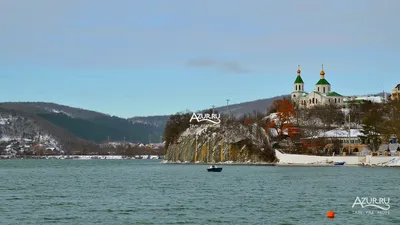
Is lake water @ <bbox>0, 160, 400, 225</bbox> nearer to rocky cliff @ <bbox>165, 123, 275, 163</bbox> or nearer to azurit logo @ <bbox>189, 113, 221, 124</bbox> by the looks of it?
rocky cliff @ <bbox>165, 123, 275, 163</bbox>

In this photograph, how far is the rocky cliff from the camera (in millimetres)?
127312

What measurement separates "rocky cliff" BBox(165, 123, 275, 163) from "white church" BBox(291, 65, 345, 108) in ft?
93.4

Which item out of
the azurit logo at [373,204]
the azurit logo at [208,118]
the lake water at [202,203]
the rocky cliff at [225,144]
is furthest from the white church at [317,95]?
the azurit logo at [373,204]

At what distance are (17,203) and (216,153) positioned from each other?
86.1 meters

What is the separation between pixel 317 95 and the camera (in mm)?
157750

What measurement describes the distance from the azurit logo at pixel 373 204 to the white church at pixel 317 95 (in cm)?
10909

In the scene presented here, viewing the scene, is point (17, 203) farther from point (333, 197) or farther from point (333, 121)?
point (333, 121)

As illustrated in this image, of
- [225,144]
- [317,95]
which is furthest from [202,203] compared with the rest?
[317,95]

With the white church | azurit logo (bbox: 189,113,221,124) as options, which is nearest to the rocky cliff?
azurit logo (bbox: 189,113,221,124)

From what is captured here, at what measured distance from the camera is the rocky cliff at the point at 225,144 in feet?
418

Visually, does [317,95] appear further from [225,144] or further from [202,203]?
[202,203]

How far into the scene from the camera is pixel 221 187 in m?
61.6

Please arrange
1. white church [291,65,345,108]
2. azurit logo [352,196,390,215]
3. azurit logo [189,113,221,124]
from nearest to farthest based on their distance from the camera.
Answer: azurit logo [352,196,390,215], azurit logo [189,113,221,124], white church [291,65,345,108]

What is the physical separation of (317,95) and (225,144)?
3517 centimetres
